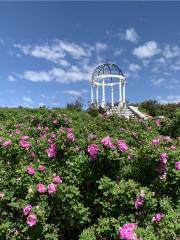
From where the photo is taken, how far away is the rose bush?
435 centimetres

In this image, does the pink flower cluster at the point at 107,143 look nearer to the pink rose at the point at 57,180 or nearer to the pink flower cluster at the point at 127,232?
the pink rose at the point at 57,180

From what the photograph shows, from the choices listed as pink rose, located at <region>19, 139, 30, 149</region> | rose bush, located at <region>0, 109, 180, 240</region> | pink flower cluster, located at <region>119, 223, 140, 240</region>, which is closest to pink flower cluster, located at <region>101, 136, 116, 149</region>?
rose bush, located at <region>0, 109, 180, 240</region>

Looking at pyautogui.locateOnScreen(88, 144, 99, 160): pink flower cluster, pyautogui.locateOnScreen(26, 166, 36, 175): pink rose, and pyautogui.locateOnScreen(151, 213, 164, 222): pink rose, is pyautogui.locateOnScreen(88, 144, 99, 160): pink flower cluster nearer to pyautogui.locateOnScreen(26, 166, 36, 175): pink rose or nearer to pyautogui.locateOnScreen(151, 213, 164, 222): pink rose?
pyautogui.locateOnScreen(26, 166, 36, 175): pink rose

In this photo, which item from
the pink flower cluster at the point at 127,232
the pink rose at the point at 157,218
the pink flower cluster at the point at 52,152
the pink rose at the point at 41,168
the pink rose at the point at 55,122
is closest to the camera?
the pink flower cluster at the point at 127,232

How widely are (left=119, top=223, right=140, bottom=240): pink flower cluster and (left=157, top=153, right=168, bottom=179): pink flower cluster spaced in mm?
737

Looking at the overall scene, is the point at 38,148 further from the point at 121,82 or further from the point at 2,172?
the point at 121,82

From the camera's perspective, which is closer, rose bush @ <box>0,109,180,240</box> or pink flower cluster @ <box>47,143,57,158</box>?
rose bush @ <box>0,109,180,240</box>

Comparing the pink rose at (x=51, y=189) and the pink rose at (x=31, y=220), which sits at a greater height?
the pink rose at (x=51, y=189)

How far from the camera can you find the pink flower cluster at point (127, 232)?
13.0 ft

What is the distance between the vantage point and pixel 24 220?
4.41 meters

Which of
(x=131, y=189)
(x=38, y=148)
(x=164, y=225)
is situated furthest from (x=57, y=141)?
(x=164, y=225)

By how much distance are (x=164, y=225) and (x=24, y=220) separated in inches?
51.7

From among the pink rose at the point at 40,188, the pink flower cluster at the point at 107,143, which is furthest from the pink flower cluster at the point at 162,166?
the pink rose at the point at 40,188

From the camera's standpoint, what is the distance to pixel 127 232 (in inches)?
157
